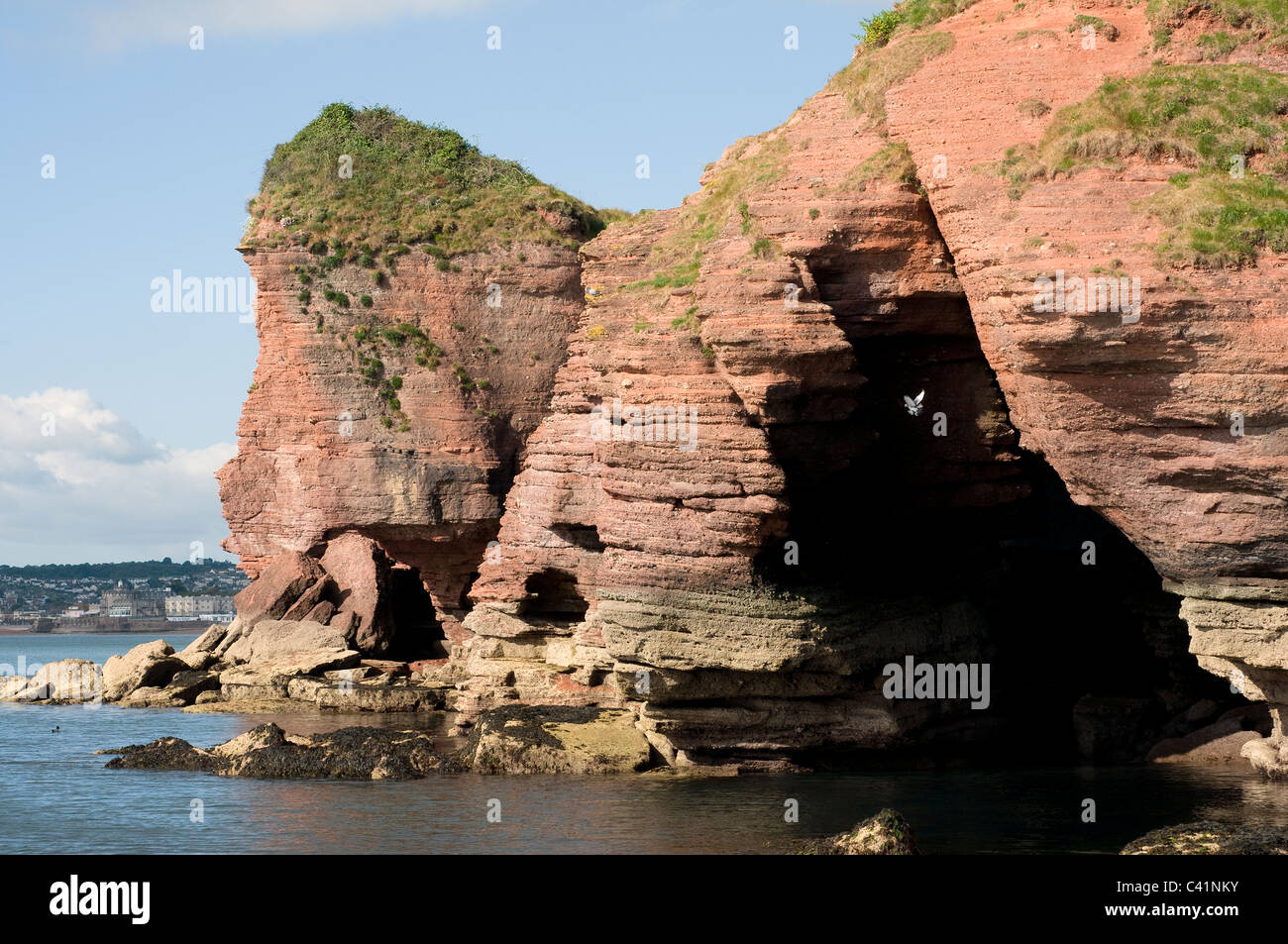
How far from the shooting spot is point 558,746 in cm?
3628

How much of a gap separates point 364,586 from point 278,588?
3.47 meters

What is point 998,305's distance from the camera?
27.6 m

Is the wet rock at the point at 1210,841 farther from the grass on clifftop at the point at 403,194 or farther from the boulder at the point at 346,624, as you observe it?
the grass on clifftop at the point at 403,194

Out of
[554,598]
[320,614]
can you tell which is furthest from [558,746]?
[320,614]

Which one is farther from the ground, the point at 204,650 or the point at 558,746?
the point at 204,650

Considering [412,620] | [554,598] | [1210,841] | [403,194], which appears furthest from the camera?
[412,620]

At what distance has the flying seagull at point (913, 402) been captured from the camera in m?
34.7

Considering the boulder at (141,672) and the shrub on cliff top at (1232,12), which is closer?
the shrub on cliff top at (1232,12)

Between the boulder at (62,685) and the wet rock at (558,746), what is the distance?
35.8m

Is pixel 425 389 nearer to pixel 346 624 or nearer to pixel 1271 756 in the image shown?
pixel 346 624

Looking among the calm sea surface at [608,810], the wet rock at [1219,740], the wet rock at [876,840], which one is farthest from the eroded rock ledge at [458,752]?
the wet rock at [1219,740]

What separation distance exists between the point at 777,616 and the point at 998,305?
9126 millimetres

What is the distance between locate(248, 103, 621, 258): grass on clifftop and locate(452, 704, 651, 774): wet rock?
29700 mm

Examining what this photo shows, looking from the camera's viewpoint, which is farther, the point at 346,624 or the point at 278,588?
the point at 278,588
